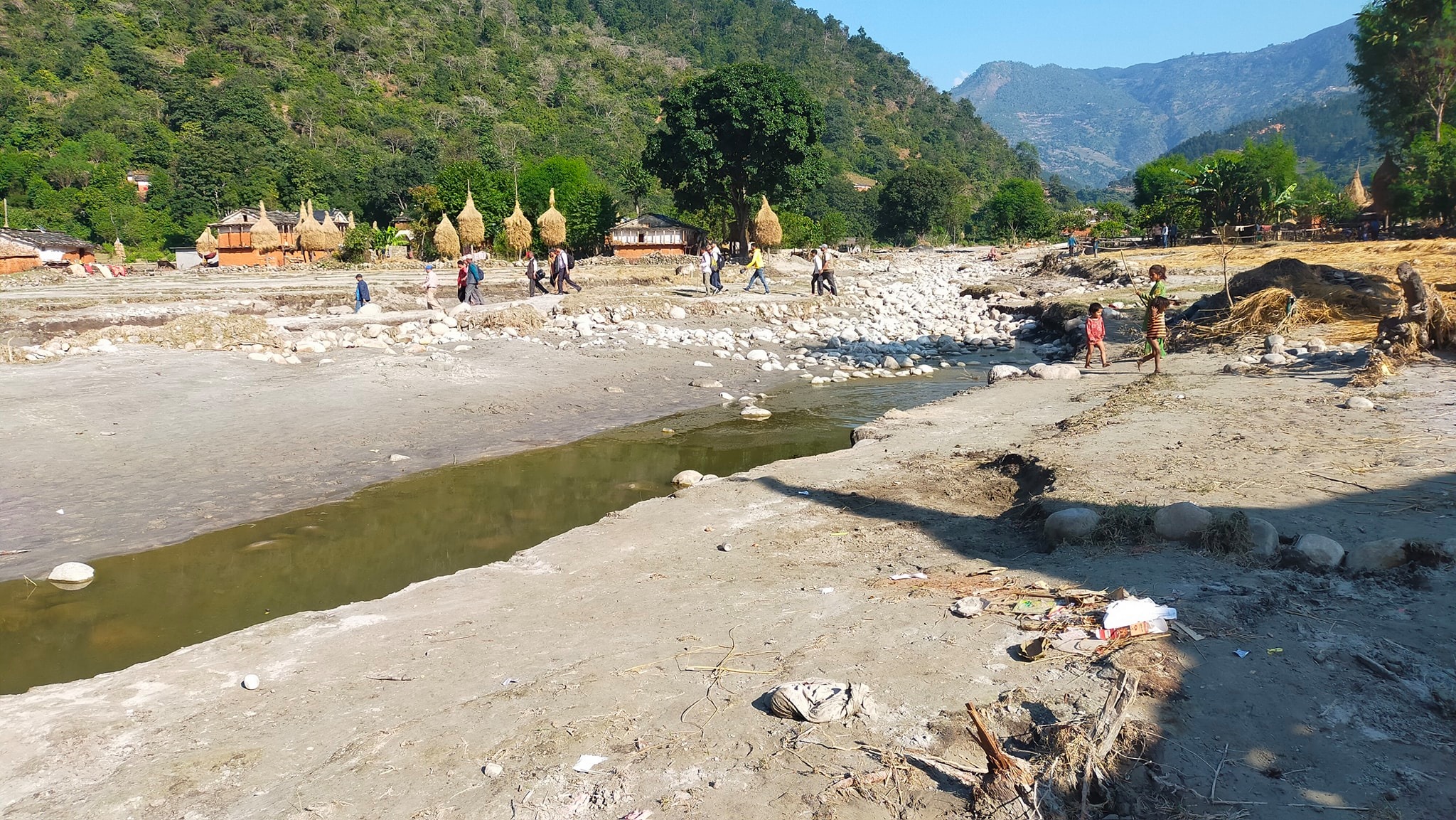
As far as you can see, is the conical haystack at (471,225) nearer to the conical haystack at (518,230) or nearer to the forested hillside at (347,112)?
the conical haystack at (518,230)

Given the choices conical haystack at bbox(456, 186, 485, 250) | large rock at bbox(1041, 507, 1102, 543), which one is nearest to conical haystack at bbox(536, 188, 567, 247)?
conical haystack at bbox(456, 186, 485, 250)

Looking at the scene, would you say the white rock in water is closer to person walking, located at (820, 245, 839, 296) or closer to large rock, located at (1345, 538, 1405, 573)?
large rock, located at (1345, 538, 1405, 573)

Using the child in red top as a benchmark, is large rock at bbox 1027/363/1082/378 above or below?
below

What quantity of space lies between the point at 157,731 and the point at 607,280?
25.9 m

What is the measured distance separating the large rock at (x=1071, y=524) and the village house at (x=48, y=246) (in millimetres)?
45273

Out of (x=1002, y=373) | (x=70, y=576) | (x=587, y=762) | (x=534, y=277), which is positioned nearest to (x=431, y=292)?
(x=534, y=277)

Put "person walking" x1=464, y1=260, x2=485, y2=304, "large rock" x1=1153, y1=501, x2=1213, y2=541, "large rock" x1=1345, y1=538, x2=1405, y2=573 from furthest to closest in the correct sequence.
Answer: "person walking" x1=464, y1=260, x2=485, y2=304, "large rock" x1=1153, y1=501, x2=1213, y2=541, "large rock" x1=1345, y1=538, x2=1405, y2=573

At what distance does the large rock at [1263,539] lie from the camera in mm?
4883

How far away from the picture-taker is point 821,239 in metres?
56.8

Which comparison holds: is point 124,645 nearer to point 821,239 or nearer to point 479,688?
point 479,688

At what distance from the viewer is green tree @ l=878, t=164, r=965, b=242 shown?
82.6 meters

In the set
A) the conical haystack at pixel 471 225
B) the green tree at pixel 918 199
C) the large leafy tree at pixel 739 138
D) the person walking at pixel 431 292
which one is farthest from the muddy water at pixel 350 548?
the green tree at pixel 918 199

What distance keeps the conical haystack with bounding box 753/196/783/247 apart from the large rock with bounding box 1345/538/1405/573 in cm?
3561

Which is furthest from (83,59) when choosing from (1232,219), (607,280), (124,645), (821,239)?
(124,645)
